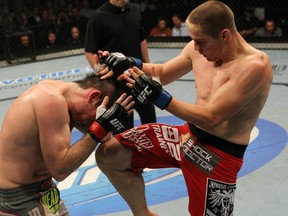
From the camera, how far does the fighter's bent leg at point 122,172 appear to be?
2.27 metres

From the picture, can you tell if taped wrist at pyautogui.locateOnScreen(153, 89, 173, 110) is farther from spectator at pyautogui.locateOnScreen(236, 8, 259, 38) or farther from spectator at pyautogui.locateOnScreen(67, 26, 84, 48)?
spectator at pyautogui.locateOnScreen(67, 26, 84, 48)

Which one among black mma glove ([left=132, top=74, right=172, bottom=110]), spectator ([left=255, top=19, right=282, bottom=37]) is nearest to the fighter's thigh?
black mma glove ([left=132, top=74, right=172, bottom=110])

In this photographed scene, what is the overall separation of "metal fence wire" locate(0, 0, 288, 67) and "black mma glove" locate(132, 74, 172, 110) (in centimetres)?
581

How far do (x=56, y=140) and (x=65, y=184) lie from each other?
1.42m

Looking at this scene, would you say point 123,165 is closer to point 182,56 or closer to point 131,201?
point 131,201

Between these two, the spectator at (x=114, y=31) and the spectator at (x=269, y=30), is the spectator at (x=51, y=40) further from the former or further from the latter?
the spectator at (x=114, y=31)

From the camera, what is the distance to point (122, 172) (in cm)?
233

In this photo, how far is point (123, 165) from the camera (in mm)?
2318

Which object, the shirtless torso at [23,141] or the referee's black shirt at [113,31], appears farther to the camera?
the referee's black shirt at [113,31]

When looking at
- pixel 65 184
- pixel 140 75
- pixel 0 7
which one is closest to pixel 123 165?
pixel 140 75

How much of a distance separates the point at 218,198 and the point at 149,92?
601 mm

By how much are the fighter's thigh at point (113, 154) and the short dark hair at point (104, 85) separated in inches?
14.7

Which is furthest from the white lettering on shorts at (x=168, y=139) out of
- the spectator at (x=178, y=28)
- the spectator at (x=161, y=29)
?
the spectator at (x=161, y=29)

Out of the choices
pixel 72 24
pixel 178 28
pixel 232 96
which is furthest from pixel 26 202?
pixel 72 24
